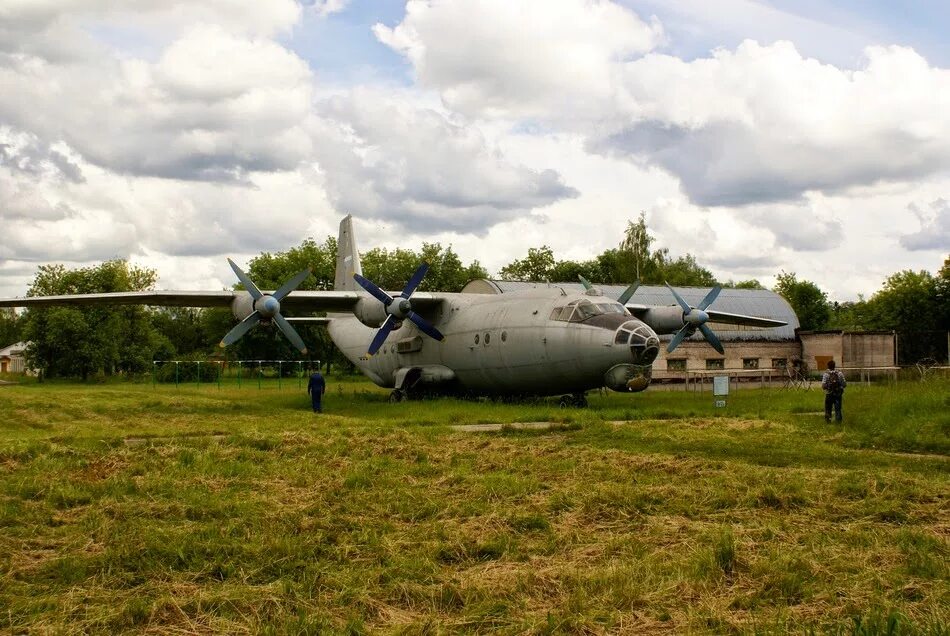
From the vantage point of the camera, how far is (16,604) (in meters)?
6.04

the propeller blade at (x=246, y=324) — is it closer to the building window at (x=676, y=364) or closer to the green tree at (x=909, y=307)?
the building window at (x=676, y=364)

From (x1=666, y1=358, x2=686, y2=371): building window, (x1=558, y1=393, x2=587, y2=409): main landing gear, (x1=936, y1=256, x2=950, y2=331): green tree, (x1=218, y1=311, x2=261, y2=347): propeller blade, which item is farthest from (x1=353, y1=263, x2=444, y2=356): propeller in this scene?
(x1=936, y1=256, x2=950, y2=331): green tree

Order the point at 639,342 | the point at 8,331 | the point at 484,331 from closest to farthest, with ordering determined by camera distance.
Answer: the point at 639,342, the point at 484,331, the point at 8,331

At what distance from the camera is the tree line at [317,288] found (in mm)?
64375

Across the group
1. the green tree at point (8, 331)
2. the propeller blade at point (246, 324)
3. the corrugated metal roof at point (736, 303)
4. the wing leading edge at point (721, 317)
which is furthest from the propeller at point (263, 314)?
the green tree at point (8, 331)

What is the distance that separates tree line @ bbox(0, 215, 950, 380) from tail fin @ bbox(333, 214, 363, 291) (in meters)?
9.43

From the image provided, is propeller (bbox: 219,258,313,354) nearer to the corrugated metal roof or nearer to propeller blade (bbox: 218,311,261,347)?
propeller blade (bbox: 218,311,261,347)

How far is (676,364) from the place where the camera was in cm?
4544

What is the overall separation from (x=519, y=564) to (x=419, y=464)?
5.87 meters

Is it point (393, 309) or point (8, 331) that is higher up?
point (8, 331)

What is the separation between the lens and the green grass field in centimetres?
593

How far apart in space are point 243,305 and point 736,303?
34084 mm

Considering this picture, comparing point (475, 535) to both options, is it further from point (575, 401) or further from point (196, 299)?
point (196, 299)

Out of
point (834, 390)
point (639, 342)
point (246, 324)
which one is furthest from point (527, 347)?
point (246, 324)
